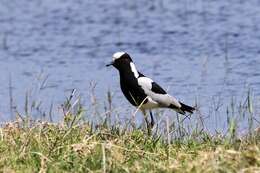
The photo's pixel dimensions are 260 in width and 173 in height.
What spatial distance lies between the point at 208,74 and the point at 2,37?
206 inches

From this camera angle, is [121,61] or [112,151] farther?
[121,61]

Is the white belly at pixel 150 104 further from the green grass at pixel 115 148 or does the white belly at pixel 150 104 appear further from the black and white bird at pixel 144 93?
the green grass at pixel 115 148

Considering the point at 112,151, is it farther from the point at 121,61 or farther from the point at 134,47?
the point at 134,47

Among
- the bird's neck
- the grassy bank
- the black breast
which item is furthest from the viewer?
the bird's neck

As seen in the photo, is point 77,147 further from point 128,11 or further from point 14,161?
point 128,11

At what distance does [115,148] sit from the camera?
208 inches

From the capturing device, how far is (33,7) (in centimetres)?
1881

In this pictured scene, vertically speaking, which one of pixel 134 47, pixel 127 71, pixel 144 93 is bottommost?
pixel 134 47

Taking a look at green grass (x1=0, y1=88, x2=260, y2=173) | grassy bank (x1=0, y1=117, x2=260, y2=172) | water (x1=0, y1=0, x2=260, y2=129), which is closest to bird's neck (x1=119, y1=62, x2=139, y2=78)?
water (x1=0, y1=0, x2=260, y2=129)

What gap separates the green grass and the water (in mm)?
1677

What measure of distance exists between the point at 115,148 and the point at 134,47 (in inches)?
358

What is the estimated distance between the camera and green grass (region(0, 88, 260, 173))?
187 inches

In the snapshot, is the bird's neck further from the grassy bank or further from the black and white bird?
the grassy bank

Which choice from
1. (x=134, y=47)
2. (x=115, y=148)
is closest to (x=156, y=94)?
(x=115, y=148)
